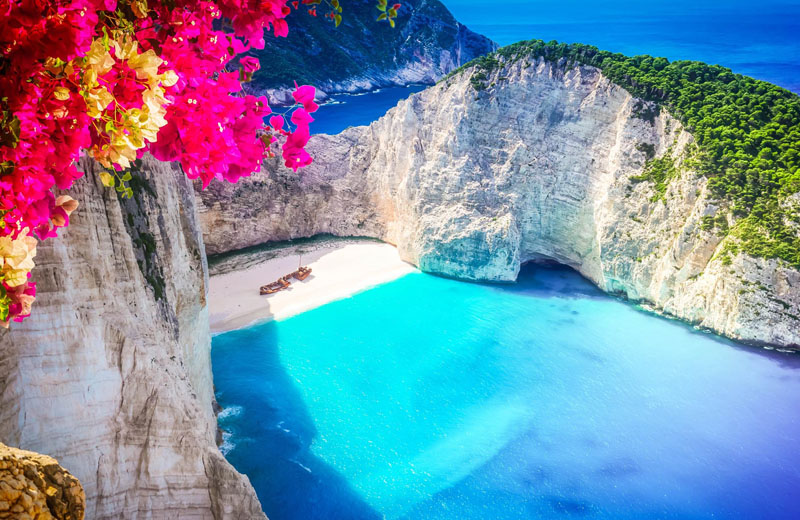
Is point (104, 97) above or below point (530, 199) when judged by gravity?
above

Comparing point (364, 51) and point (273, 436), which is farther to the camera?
point (364, 51)

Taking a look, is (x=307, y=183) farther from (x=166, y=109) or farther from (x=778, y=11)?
(x=778, y=11)

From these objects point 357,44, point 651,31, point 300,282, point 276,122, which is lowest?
point 300,282

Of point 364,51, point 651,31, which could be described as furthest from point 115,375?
point 651,31

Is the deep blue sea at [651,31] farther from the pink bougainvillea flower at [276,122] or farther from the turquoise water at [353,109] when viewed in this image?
the pink bougainvillea flower at [276,122]

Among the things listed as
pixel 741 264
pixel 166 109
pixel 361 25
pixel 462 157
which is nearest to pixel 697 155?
pixel 741 264

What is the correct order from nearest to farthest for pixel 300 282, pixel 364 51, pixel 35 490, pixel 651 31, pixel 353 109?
pixel 35 490 < pixel 300 282 < pixel 353 109 < pixel 364 51 < pixel 651 31

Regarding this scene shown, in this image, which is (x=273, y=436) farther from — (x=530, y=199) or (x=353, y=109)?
(x=353, y=109)
